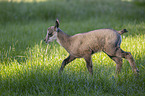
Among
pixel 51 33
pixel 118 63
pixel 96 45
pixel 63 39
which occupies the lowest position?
pixel 118 63

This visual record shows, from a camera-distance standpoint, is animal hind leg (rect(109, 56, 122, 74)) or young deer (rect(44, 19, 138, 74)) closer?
young deer (rect(44, 19, 138, 74))

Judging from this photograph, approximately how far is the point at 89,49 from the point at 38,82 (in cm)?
137

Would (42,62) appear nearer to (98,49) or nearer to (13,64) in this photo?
(13,64)

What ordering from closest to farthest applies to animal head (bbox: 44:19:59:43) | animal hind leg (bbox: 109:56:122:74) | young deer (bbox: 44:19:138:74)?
1. young deer (bbox: 44:19:138:74)
2. animal head (bbox: 44:19:59:43)
3. animal hind leg (bbox: 109:56:122:74)

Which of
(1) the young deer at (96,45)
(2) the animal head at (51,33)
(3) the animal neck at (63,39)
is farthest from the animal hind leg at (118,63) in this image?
(2) the animal head at (51,33)

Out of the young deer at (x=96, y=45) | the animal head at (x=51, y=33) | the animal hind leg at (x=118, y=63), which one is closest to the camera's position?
the young deer at (x=96, y=45)

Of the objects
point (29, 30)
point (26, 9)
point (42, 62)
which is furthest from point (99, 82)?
point (26, 9)

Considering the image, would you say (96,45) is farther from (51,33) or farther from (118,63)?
(51,33)

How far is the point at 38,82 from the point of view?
395 cm

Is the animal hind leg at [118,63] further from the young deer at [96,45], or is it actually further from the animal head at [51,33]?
the animal head at [51,33]

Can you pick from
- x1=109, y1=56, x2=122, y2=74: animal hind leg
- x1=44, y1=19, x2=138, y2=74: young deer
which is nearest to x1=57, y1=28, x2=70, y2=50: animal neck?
x1=44, y1=19, x2=138, y2=74: young deer

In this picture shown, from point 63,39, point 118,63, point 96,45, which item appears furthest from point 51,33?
point 118,63

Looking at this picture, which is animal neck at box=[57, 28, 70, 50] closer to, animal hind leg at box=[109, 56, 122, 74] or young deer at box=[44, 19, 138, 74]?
young deer at box=[44, 19, 138, 74]

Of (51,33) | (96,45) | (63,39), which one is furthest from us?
(63,39)
